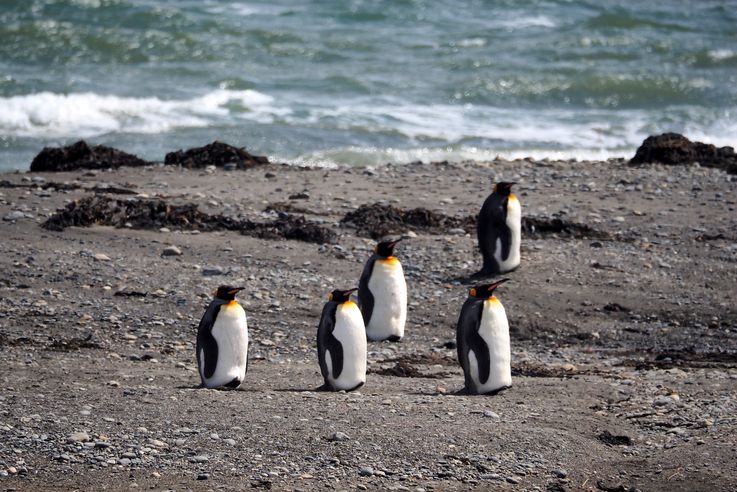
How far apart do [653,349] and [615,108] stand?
12.9 metres

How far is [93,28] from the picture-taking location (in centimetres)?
→ 2461

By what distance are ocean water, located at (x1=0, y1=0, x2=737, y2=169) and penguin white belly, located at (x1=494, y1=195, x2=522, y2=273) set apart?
6.79 metres

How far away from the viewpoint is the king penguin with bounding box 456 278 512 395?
751cm

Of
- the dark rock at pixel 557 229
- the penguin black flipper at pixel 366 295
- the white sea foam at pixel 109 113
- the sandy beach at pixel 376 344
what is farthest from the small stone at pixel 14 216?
the white sea foam at pixel 109 113

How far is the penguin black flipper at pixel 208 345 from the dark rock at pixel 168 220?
3.16m

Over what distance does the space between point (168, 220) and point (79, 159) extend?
9.80 feet

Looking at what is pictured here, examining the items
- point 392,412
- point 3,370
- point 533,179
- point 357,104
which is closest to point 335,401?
point 392,412

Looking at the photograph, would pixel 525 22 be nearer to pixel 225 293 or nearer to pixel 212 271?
pixel 212 271

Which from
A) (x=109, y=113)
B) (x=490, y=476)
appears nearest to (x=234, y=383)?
(x=490, y=476)

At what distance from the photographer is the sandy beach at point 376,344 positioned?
19.8 ft

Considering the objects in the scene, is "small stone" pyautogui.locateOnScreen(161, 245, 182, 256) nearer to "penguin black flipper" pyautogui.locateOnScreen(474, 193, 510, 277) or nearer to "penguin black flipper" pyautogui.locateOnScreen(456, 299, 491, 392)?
"penguin black flipper" pyautogui.locateOnScreen(474, 193, 510, 277)

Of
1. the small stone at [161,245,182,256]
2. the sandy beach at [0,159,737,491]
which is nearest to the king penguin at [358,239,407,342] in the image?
the sandy beach at [0,159,737,491]

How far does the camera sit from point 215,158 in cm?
1348

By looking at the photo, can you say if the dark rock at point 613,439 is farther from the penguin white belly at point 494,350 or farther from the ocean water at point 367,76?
the ocean water at point 367,76
